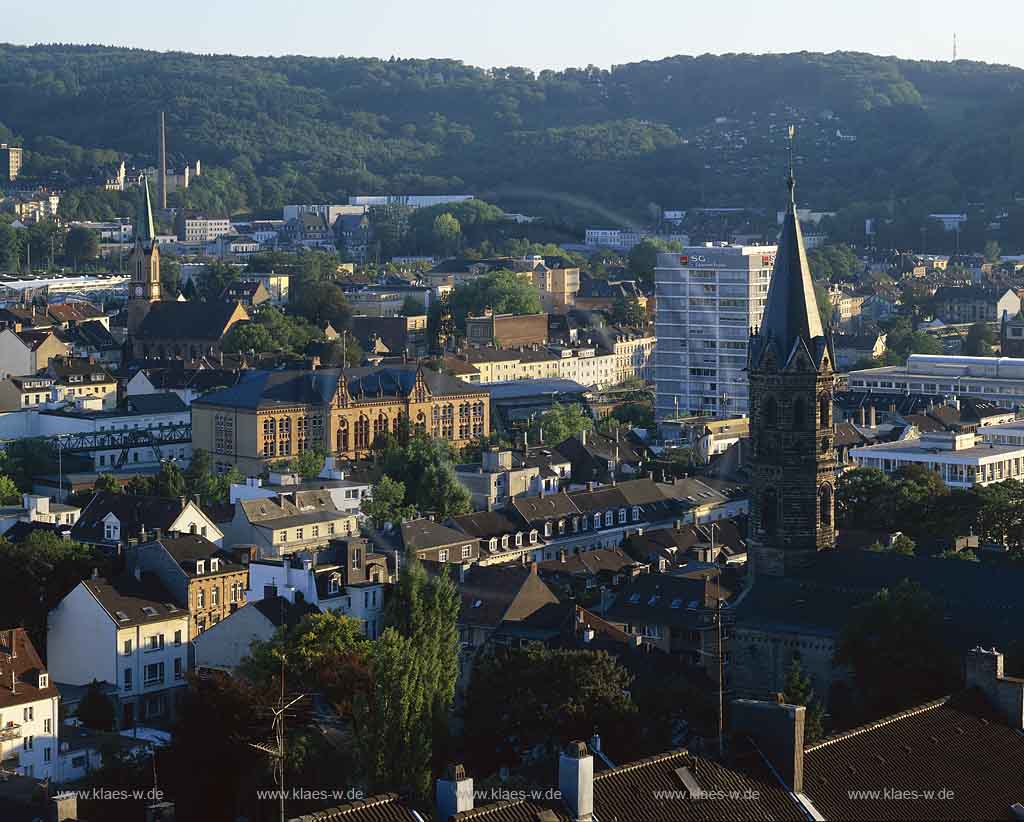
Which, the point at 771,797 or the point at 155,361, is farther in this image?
the point at 155,361

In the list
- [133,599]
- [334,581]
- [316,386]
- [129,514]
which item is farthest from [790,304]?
[316,386]

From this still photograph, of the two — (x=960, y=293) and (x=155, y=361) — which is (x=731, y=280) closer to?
(x=155, y=361)

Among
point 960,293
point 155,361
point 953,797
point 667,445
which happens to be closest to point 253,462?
point 667,445

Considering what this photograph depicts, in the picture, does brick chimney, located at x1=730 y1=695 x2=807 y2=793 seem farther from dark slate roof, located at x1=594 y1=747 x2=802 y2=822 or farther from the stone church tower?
the stone church tower

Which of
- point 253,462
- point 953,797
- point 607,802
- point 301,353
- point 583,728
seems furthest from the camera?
point 301,353

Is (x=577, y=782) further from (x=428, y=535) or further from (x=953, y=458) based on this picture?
(x=953, y=458)

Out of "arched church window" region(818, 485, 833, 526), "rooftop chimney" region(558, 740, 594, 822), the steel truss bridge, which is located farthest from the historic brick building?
"rooftop chimney" region(558, 740, 594, 822)
